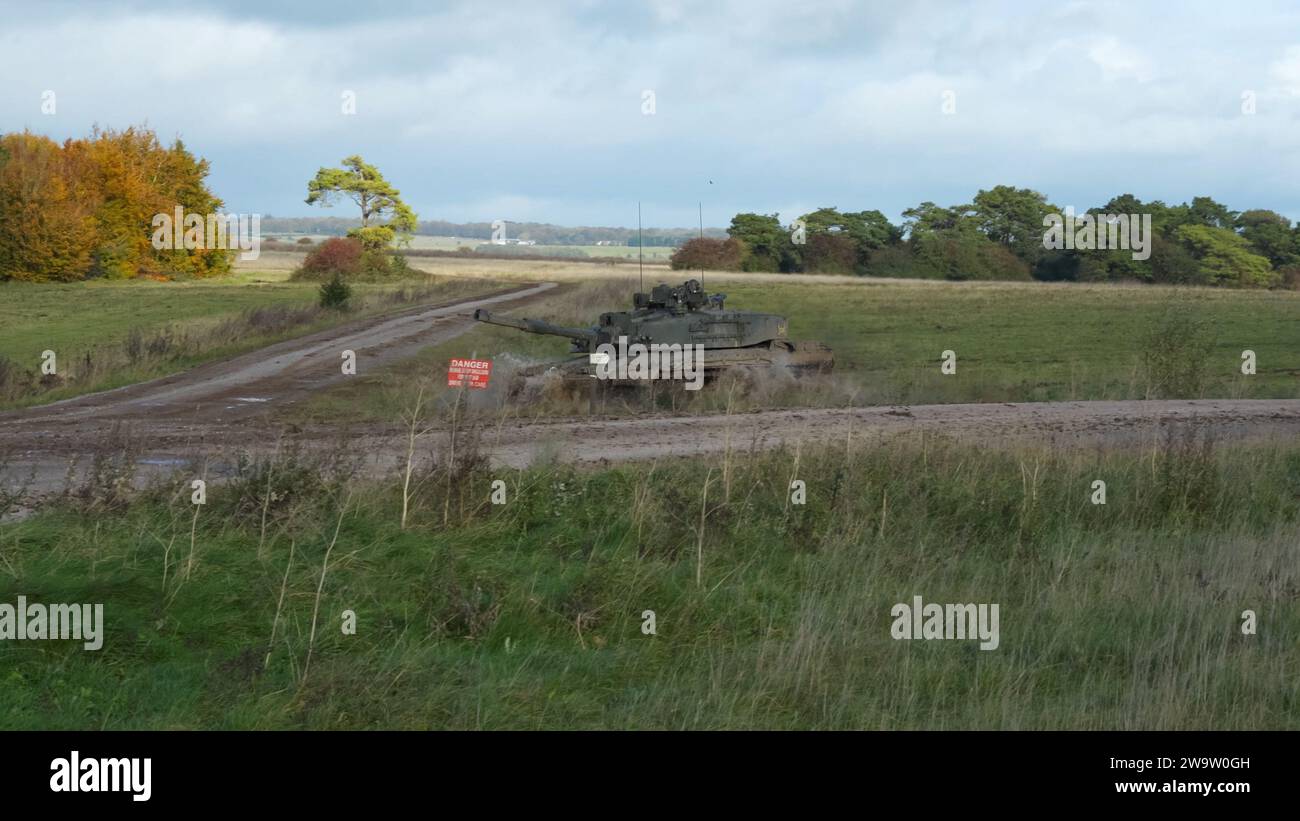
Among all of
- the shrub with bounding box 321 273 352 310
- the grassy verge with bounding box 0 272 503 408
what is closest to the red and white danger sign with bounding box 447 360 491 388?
the grassy verge with bounding box 0 272 503 408

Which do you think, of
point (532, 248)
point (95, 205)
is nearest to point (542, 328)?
point (95, 205)

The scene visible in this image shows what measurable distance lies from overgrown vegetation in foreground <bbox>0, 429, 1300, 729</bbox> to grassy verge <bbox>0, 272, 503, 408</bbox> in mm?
12896

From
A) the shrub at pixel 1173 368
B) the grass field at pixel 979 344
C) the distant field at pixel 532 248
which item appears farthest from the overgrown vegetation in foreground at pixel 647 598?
the distant field at pixel 532 248

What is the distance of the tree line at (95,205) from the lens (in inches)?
2539

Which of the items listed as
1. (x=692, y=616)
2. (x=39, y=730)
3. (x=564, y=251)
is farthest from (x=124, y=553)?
(x=564, y=251)

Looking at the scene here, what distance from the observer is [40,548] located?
321 inches

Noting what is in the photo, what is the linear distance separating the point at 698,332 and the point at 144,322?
2703cm

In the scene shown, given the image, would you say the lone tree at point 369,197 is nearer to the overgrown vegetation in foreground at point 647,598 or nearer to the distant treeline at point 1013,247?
the distant treeline at point 1013,247

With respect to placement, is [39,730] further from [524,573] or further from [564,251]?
[564,251]

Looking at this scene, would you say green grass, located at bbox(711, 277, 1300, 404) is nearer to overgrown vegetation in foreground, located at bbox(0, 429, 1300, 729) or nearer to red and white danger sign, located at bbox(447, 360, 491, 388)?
red and white danger sign, located at bbox(447, 360, 491, 388)

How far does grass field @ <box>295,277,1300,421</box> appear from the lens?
69.9 ft

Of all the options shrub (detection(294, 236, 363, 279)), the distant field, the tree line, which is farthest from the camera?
the distant field

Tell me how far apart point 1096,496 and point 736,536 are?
376cm

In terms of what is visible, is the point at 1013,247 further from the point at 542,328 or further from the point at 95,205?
the point at 542,328
